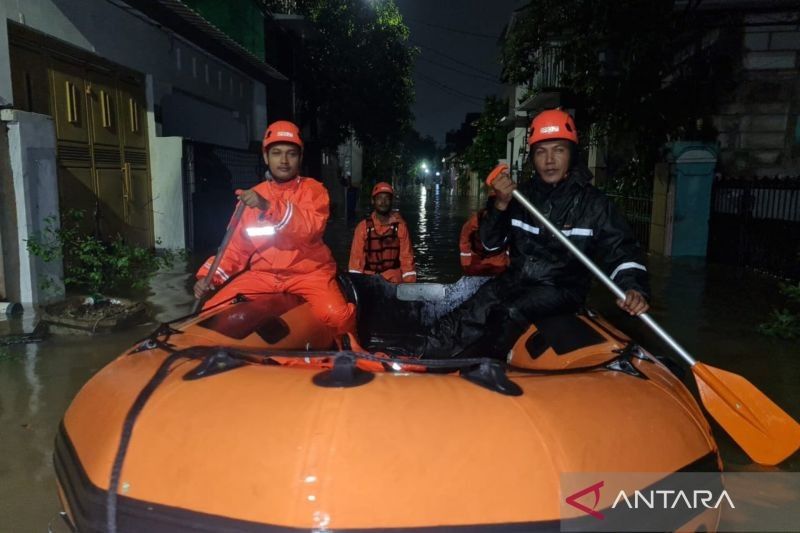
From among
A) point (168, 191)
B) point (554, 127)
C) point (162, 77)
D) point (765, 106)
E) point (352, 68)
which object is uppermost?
point (352, 68)

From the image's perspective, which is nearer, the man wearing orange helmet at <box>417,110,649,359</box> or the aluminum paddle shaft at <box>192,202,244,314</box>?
the man wearing orange helmet at <box>417,110,649,359</box>

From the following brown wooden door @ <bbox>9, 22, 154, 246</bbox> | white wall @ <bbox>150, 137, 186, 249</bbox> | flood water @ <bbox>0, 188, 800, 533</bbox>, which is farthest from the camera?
white wall @ <bbox>150, 137, 186, 249</bbox>

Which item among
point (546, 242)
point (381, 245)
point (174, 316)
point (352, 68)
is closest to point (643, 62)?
point (381, 245)

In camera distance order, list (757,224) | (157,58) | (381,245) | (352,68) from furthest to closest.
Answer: (352,68), (157,58), (757,224), (381,245)

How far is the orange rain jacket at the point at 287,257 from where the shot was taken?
384 centimetres

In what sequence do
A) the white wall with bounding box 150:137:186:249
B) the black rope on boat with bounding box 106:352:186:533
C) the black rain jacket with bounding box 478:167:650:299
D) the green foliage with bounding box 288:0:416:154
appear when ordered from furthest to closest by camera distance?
the green foliage with bounding box 288:0:416:154 → the white wall with bounding box 150:137:186:249 → the black rain jacket with bounding box 478:167:650:299 → the black rope on boat with bounding box 106:352:186:533

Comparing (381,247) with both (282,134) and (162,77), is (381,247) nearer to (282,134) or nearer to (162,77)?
(282,134)

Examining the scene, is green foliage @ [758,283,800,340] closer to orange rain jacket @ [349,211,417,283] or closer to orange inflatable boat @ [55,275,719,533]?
orange rain jacket @ [349,211,417,283]

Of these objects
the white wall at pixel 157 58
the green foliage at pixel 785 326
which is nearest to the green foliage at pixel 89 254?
Result: the white wall at pixel 157 58

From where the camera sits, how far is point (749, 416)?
2.93 m

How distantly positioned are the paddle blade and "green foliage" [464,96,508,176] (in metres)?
33.7

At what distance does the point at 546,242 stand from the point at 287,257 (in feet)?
5.80

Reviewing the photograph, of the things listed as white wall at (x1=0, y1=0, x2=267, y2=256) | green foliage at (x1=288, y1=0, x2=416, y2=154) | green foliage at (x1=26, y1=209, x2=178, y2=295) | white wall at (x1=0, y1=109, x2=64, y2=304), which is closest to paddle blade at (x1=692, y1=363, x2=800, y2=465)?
green foliage at (x1=26, y1=209, x2=178, y2=295)

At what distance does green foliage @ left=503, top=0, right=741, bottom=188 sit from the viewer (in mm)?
10805
